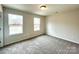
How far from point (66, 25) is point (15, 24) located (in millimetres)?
3845

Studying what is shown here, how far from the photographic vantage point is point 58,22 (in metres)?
6.61

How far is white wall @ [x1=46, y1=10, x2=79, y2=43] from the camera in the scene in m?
4.81

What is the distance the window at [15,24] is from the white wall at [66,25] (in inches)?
132

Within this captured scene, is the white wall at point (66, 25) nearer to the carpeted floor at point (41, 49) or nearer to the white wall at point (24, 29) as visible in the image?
the carpeted floor at point (41, 49)

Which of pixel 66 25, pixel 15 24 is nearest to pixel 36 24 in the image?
pixel 15 24

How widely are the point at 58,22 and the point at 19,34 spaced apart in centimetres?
364

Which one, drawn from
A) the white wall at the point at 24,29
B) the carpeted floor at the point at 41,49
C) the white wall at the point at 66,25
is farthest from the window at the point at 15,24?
the white wall at the point at 66,25

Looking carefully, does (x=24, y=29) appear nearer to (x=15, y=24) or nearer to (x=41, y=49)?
(x=15, y=24)

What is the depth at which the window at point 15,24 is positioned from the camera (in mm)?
4621

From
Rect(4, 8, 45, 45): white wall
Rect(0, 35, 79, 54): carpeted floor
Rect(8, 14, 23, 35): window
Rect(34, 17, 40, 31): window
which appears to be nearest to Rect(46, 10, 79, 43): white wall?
Rect(0, 35, 79, 54): carpeted floor

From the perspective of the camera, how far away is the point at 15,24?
5004 mm

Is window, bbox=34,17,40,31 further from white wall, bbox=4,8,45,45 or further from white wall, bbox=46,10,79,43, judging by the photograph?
white wall, bbox=46,10,79,43
